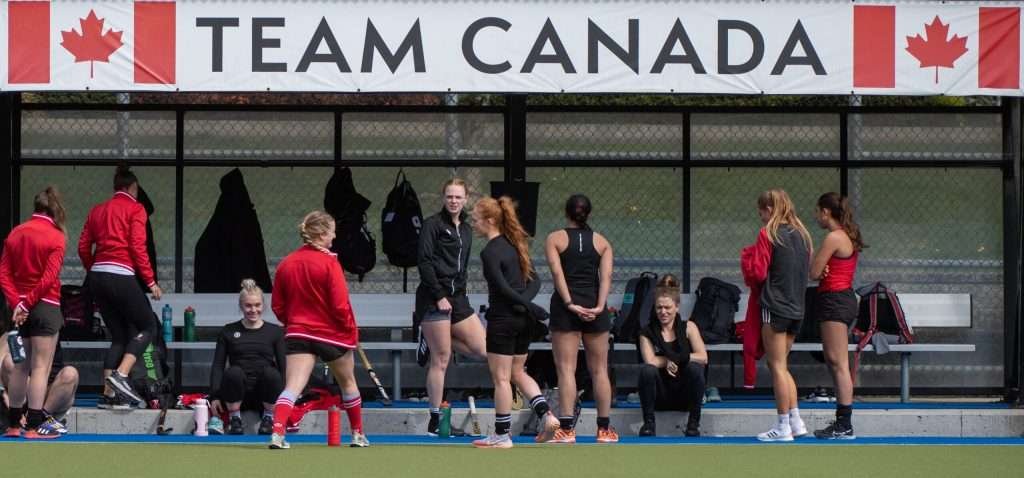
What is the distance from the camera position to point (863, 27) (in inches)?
475

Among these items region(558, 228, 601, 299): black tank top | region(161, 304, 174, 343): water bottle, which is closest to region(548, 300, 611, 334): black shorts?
region(558, 228, 601, 299): black tank top

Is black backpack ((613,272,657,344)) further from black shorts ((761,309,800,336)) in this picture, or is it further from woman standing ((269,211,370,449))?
woman standing ((269,211,370,449))

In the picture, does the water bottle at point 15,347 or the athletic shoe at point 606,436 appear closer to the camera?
the water bottle at point 15,347

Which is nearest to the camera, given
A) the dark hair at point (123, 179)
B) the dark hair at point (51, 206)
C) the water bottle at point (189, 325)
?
the dark hair at point (51, 206)

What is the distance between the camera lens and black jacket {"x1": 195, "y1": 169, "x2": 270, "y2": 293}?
14344 mm

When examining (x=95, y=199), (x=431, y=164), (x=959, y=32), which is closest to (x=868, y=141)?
(x=959, y=32)

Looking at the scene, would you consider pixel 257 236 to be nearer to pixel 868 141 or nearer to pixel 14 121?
pixel 14 121

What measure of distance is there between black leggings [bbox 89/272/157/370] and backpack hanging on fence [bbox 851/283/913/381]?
5.22 meters

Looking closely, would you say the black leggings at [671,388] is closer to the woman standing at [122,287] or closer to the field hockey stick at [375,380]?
the field hockey stick at [375,380]

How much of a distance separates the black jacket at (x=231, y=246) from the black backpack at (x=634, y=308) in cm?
286

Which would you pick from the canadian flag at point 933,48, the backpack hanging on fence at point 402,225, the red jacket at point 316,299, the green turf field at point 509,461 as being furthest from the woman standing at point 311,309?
the canadian flag at point 933,48

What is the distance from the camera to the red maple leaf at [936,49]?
39.5 ft

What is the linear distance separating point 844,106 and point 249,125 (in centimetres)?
473

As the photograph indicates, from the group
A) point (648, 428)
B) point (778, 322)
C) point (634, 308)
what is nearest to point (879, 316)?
point (634, 308)
